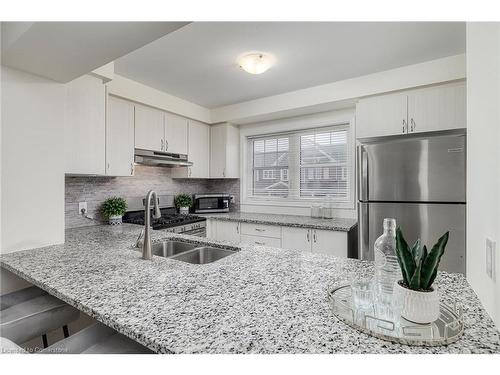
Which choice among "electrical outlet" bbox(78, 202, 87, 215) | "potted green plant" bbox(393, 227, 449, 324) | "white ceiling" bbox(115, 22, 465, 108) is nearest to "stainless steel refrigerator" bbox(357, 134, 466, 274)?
"white ceiling" bbox(115, 22, 465, 108)

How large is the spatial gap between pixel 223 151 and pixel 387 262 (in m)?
3.08

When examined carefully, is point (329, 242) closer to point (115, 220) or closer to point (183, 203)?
point (183, 203)

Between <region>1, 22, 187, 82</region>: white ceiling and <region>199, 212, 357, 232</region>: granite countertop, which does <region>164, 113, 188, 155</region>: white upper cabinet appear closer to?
<region>199, 212, 357, 232</region>: granite countertop

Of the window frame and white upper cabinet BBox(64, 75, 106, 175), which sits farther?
the window frame

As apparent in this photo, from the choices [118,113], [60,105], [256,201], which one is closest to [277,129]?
[256,201]

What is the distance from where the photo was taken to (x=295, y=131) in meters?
3.60

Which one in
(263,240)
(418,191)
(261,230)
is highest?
(418,191)

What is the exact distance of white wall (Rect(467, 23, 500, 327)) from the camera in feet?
2.58

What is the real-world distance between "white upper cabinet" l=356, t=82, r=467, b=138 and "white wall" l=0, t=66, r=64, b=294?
103 inches

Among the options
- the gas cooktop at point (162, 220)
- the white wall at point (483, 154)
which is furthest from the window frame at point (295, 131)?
the white wall at point (483, 154)

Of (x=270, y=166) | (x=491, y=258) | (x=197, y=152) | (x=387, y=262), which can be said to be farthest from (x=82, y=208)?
(x=491, y=258)

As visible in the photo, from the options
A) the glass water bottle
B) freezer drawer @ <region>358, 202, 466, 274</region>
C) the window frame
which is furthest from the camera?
A: the window frame

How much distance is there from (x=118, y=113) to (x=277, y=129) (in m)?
2.00
